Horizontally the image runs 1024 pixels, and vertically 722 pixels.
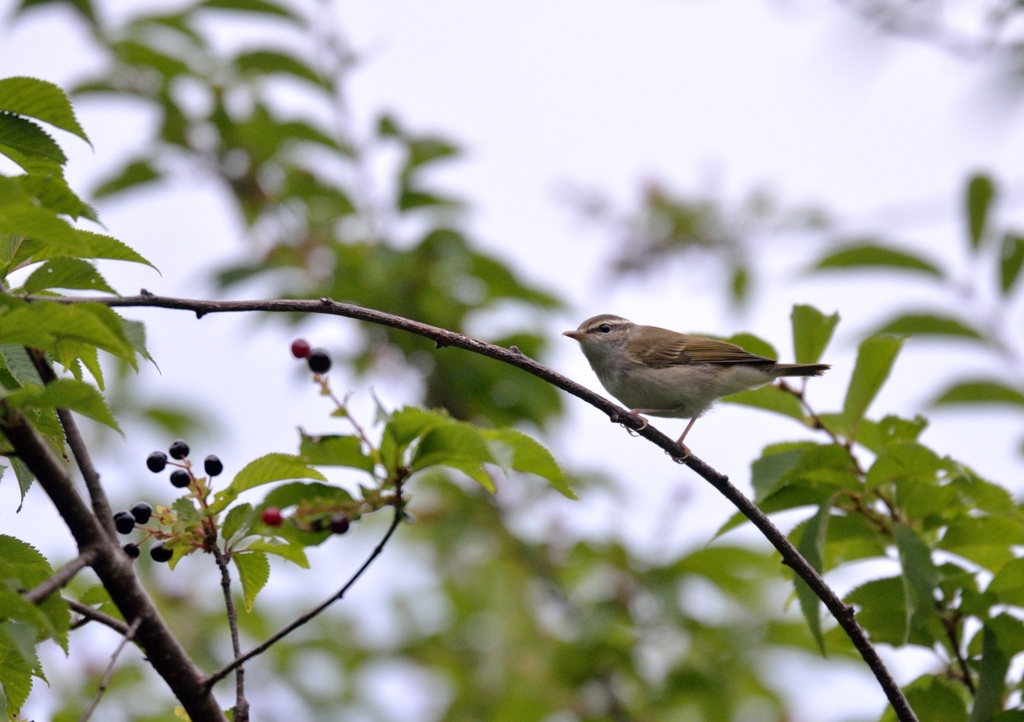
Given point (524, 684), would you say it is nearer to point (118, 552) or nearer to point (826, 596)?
point (826, 596)

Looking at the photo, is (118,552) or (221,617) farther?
(221,617)

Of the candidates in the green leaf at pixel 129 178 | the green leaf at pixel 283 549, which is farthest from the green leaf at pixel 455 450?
the green leaf at pixel 129 178

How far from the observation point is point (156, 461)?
2557 millimetres

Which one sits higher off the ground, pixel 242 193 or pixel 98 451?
pixel 242 193

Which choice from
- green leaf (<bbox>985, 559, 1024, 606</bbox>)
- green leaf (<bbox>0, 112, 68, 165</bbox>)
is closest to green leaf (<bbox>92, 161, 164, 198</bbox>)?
green leaf (<bbox>0, 112, 68, 165</bbox>)

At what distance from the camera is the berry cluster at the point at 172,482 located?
2504mm

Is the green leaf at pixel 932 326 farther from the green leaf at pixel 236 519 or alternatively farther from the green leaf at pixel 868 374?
the green leaf at pixel 236 519

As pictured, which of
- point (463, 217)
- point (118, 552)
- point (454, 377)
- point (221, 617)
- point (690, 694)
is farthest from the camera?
point (221, 617)

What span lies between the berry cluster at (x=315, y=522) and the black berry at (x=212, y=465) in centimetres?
20

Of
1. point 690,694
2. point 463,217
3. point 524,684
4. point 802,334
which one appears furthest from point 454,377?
point 802,334

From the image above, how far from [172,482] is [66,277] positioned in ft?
2.06

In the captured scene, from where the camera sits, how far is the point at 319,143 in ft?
21.4

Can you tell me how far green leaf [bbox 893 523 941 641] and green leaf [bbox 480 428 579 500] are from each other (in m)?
1.30

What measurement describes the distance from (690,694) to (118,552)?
399 centimetres
